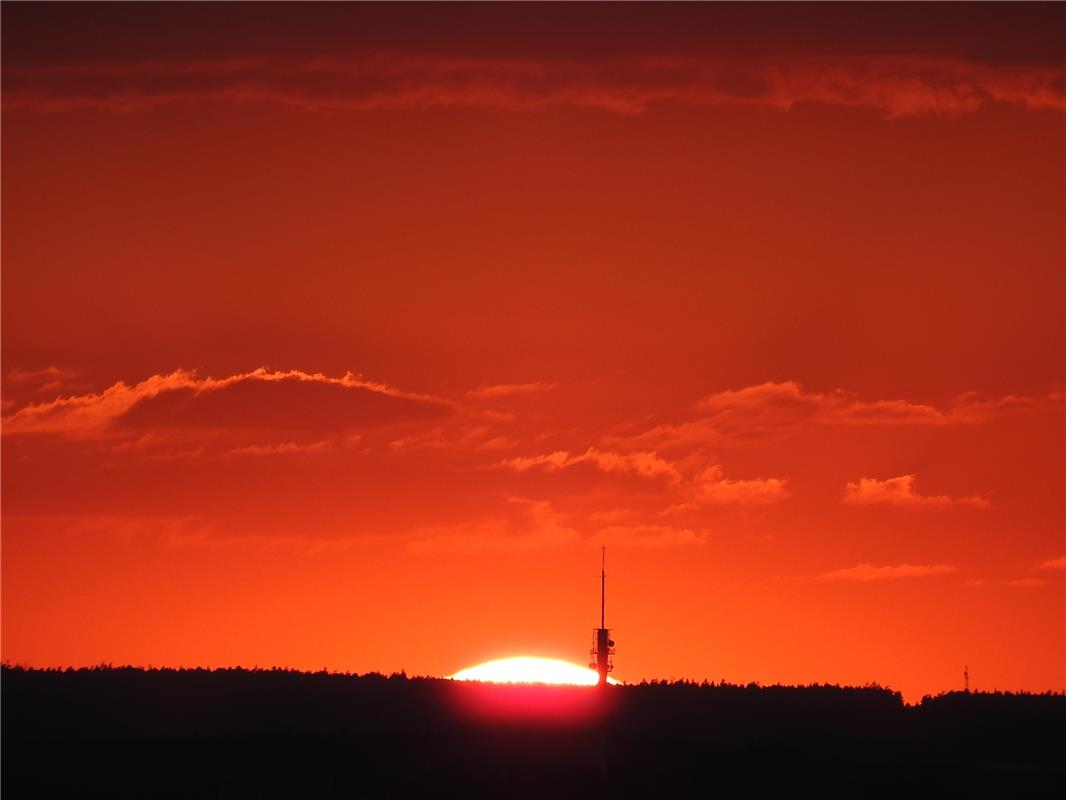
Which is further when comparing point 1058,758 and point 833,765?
point 1058,758

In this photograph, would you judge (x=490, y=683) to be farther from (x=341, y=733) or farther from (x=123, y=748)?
(x=123, y=748)

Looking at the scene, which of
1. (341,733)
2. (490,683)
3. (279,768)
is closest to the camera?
(279,768)

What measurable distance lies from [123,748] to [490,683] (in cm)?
1477

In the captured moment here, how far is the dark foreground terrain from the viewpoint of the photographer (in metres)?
65.8

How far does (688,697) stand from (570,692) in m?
4.20

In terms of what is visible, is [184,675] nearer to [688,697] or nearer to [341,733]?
[341,733]

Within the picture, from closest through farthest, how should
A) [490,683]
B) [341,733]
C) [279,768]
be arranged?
[279,768]
[341,733]
[490,683]

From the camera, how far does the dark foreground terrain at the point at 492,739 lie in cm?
6575

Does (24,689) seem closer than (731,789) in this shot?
No

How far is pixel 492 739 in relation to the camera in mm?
70000

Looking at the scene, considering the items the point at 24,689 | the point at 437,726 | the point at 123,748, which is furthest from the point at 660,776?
the point at 24,689

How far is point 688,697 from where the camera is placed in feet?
260

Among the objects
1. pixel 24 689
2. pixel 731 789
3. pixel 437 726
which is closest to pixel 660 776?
pixel 731 789

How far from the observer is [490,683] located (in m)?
77.3
